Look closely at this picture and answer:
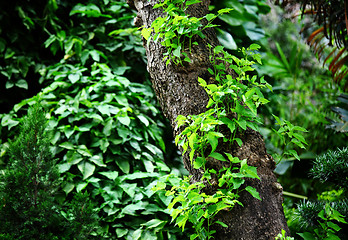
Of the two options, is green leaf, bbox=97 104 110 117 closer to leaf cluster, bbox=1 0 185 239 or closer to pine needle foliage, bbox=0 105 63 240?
leaf cluster, bbox=1 0 185 239

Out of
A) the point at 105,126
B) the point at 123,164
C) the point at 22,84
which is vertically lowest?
the point at 123,164

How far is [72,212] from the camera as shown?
165 cm

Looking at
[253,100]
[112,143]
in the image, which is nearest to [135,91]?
[112,143]

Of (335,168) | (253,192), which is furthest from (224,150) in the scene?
(335,168)

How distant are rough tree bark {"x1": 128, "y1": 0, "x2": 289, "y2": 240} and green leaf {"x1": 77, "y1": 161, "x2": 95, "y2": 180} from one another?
80 cm

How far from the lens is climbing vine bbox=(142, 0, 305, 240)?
45.9 inches

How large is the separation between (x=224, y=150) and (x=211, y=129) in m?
0.13

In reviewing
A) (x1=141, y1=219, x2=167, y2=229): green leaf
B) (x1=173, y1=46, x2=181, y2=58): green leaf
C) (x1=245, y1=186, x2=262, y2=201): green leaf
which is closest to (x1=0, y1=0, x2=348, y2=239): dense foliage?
(x1=141, y1=219, x2=167, y2=229): green leaf

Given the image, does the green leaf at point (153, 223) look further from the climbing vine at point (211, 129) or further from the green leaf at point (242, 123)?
the green leaf at point (242, 123)

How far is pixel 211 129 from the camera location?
121cm

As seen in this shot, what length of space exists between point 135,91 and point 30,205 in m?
1.18

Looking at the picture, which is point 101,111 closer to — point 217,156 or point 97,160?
point 97,160

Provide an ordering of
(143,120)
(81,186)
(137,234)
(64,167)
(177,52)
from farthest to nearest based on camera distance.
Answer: (143,120) < (64,167) < (81,186) < (137,234) < (177,52)

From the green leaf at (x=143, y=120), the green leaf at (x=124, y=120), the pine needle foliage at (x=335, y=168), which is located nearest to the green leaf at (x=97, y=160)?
the green leaf at (x=124, y=120)
